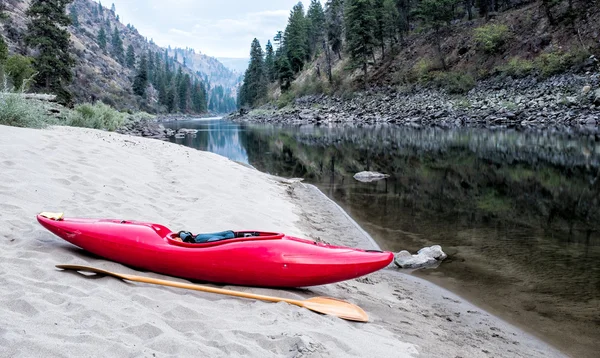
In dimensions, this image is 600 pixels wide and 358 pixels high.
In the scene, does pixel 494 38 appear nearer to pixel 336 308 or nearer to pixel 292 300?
pixel 336 308

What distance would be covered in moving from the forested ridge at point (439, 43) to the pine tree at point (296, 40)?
0.55 ft

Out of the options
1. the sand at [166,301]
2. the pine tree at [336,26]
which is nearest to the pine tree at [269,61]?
the pine tree at [336,26]

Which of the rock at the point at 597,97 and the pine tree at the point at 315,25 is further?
the pine tree at the point at 315,25

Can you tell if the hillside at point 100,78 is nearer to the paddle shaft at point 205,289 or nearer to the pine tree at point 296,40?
the pine tree at point 296,40

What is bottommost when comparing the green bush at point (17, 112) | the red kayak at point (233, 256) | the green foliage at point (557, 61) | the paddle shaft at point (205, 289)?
the paddle shaft at point (205, 289)

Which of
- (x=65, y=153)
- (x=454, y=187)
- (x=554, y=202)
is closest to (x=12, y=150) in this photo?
(x=65, y=153)

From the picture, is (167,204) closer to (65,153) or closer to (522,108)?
(65,153)

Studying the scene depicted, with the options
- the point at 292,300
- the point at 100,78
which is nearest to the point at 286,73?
the point at 100,78

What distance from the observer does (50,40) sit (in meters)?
30.3

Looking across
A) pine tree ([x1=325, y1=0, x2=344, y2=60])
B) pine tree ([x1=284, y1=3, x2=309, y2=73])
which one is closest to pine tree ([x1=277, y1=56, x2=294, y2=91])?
pine tree ([x1=284, y1=3, x2=309, y2=73])

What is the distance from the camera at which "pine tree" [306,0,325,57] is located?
233ft

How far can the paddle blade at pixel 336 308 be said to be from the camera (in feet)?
12.6

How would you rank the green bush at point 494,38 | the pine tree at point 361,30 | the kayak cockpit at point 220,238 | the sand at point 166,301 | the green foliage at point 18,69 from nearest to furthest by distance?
1. the sand at point 166,301
2. the kayak cockpit at point 220,238
3. the green foliage at point 18,69
4. the green bush at point 494,38
5. the pine tree at point 361,30

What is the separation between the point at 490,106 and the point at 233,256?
102 feet
